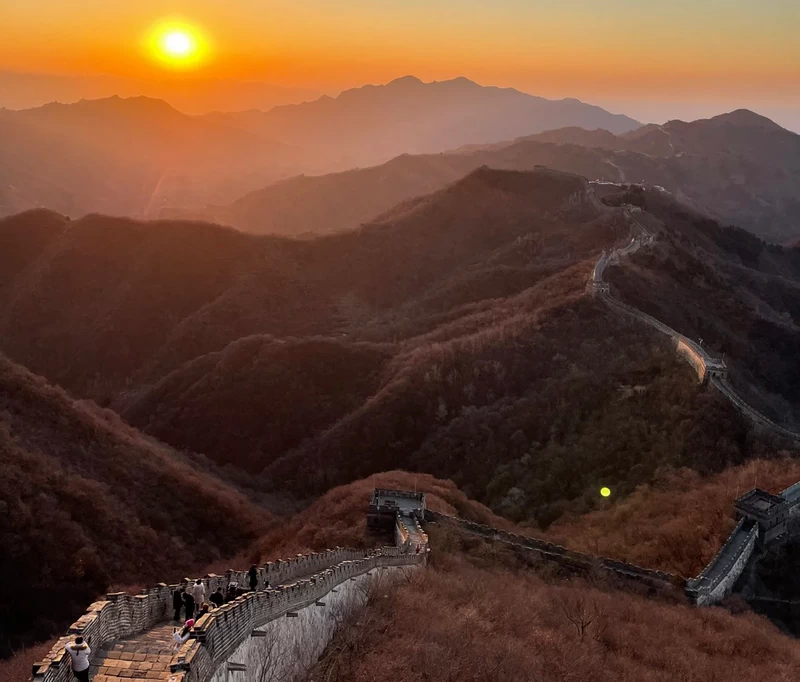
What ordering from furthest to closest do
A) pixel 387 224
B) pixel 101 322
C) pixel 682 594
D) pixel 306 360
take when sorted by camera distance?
pixel 387 224 → pixel 101 322 → pixel 306 360 → pixel 682 594

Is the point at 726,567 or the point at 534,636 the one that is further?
the point at 726,567

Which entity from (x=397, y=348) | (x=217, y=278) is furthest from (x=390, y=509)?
(x=217, y=278)

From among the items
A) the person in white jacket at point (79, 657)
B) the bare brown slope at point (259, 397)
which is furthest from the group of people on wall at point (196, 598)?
the bare brown slope at point (259, 397)

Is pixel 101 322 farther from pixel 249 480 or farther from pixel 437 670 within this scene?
pixel 437 670

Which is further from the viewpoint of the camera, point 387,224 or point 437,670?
point 387,224

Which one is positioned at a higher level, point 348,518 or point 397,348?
point 397,348

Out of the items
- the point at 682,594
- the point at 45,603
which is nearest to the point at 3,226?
the point at 45,603

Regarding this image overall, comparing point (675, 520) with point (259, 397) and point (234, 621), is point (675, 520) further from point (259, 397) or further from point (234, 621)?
point (259, 397)
